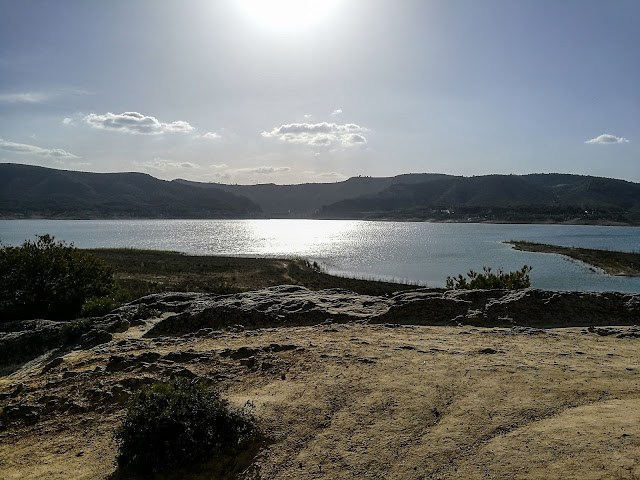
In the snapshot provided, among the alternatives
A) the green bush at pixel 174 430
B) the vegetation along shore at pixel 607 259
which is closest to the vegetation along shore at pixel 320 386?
the green bush at pixel 174 430

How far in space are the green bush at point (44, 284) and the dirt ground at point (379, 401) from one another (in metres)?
6.65

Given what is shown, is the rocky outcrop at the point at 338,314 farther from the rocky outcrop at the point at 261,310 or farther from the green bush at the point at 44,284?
the green bush at the point at 44,284

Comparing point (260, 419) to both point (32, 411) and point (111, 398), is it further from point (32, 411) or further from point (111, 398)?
point (32, 411)

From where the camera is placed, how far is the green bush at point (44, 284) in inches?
616

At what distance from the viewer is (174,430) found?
586cm

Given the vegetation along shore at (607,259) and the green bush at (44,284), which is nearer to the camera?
the green bush at (44,284)

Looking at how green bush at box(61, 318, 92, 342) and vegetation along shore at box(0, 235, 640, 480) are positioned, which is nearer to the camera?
vegetation along shore at box(0, 235, 640, 480)

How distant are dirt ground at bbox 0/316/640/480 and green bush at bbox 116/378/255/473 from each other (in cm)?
29

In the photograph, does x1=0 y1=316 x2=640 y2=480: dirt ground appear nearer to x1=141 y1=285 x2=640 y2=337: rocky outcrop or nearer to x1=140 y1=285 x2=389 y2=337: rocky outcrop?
x1=141 y1=285 x2=640 y2=337: rocky outcrop

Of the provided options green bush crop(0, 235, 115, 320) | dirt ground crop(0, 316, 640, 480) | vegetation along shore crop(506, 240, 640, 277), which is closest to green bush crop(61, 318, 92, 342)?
dirt ground crop(0, 316, 640, 480)

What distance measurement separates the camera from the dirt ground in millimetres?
5309

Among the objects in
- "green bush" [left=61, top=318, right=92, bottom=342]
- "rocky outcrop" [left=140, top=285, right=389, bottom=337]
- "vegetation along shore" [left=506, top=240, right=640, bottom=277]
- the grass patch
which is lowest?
the grass patch

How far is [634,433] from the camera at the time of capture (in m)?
5.42

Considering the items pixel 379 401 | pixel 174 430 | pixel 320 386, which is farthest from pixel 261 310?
pixel 174 430
